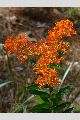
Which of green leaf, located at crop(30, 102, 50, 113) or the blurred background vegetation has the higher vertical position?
green leaf, located at crop(30, 102, 50, 113)

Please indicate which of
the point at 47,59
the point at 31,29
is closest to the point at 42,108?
the point at 47,59

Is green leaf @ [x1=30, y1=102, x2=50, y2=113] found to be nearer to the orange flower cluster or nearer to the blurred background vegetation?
the orange flower cluster

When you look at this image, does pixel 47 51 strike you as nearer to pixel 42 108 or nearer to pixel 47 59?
pixel 47 59

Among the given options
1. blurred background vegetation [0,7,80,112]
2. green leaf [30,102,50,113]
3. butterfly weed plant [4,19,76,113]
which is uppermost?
butterfly weed plant [4,19,76,113]

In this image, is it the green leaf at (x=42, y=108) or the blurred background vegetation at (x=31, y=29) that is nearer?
the green leaf at (x=42, y=108)

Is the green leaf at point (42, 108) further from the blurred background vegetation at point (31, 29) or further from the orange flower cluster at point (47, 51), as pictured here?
the blurred background vegetation at point (31, 29)

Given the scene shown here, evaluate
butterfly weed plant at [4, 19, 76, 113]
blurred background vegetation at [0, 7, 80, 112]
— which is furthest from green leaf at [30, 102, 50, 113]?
blurred background vegetation at [0, 7, 80, 112]

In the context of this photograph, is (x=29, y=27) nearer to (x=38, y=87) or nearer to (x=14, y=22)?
(x=14, y=22)

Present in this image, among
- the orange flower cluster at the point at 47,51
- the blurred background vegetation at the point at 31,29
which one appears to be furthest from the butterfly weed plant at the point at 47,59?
the blurred background vegetation at the point at 31,29
